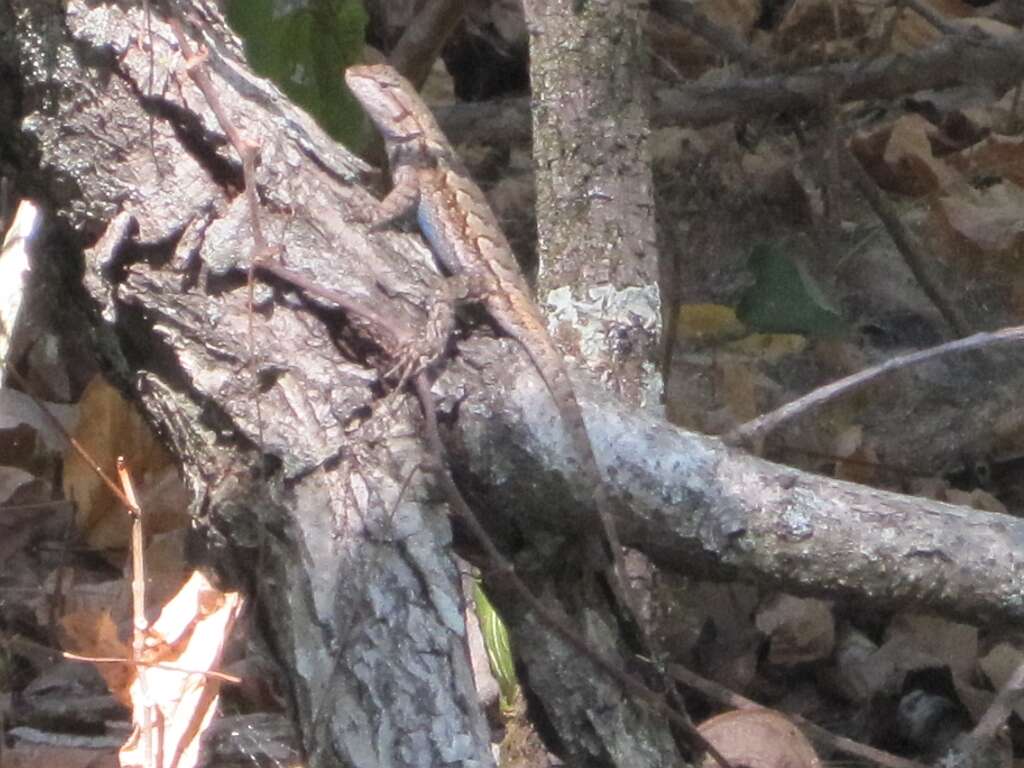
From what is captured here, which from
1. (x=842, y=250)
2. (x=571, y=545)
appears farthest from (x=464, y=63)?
(x=571, y=545)

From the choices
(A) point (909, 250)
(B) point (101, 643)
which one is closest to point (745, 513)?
(B) point (101, 643)

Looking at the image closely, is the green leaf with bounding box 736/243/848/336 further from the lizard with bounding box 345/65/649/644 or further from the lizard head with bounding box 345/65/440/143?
the lizard head with bounding box 345/65/440/143

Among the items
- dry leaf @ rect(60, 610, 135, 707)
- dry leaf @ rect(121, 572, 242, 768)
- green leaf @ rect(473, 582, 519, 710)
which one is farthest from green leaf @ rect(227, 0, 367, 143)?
green leaf @ rect(473, 582, 519, 710)

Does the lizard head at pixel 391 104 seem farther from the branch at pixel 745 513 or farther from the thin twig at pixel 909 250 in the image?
the branch at pixel 745 513

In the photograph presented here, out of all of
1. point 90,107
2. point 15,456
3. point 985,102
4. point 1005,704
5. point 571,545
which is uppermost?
point 985,102

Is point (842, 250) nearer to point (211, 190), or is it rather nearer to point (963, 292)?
point (963, 292)

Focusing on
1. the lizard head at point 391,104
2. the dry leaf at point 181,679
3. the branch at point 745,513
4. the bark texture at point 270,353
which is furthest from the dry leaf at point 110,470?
the branch at point 745,513

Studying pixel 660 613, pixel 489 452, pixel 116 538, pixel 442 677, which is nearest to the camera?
pixel 442 677

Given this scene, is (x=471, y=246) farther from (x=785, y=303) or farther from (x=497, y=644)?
(x=497, y=644)
